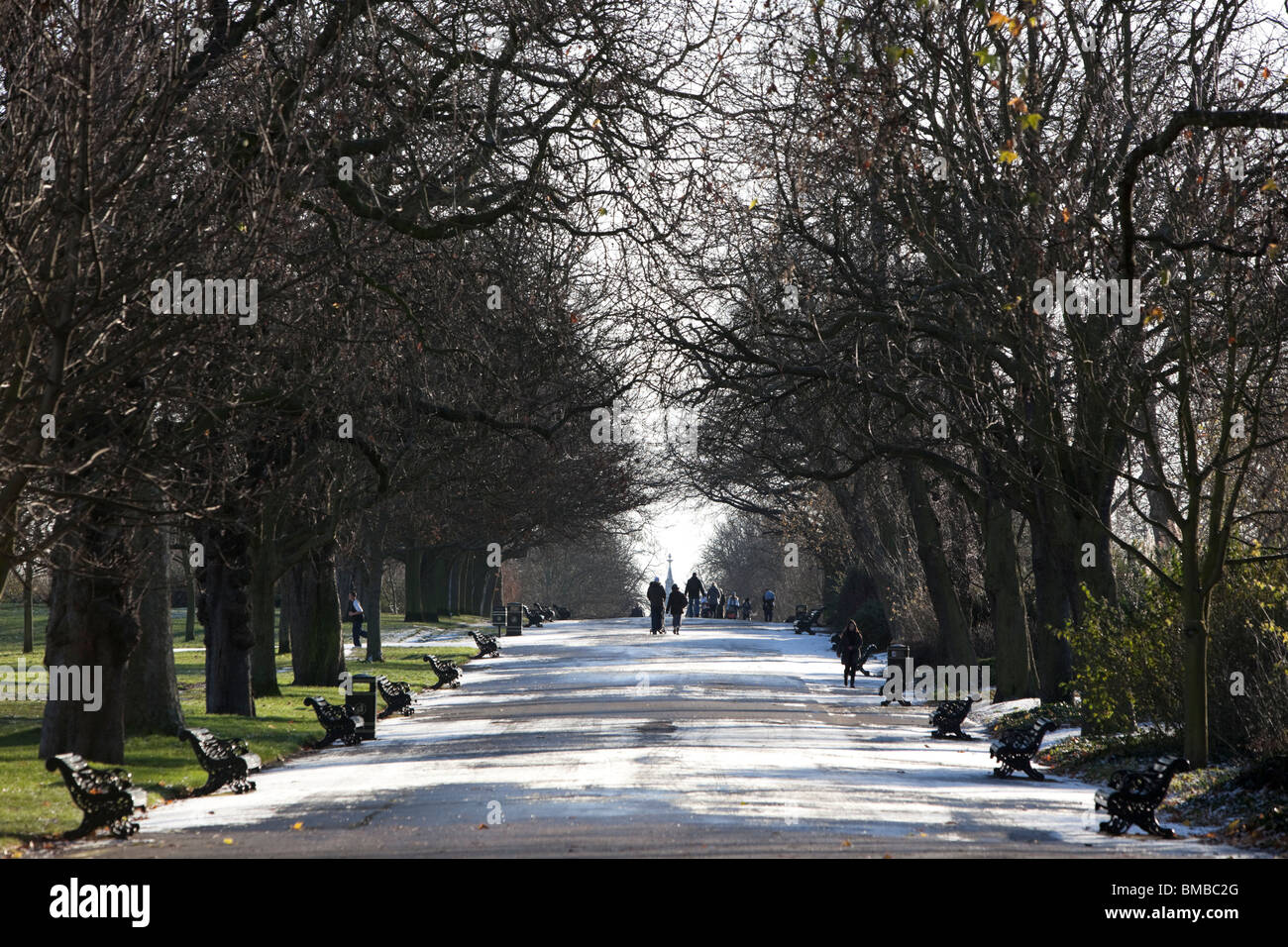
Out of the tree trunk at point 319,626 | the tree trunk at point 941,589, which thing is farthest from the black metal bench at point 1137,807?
the tree trunk at point 319,626

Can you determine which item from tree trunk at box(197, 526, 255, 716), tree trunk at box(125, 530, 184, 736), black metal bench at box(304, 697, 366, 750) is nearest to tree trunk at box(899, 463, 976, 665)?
tree trunk at box(197, 526, 255, 716)

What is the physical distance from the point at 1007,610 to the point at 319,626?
13133 mm

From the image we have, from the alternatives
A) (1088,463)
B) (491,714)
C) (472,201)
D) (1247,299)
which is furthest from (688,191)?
(491,714)

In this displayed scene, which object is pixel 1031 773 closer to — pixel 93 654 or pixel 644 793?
pixel 644 793

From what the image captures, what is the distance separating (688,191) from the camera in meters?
16.3

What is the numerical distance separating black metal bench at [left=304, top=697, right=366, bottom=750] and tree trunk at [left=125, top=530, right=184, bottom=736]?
1.71 m

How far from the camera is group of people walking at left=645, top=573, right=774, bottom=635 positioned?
54688 millimetres

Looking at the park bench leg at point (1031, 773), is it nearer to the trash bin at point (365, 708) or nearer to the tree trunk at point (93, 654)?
the trash bin at point (365, 708)

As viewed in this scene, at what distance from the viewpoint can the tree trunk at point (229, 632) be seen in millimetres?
22891

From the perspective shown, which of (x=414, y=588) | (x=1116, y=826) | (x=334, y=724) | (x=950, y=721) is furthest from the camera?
(x=414, y=588)

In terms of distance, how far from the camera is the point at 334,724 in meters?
19.6

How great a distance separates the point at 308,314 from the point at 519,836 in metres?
7.69

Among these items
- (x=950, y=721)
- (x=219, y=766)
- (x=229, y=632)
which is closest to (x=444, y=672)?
(x=229, y=632)

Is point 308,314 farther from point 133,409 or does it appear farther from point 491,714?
point 491,714
